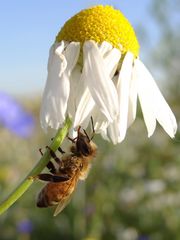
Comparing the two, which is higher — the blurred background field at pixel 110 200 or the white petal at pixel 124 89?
the white petal at pixel 124 89

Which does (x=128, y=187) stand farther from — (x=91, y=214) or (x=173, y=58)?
(x=173, y=58)

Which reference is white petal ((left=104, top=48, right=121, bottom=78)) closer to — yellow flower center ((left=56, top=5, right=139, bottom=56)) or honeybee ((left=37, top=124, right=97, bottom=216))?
yellow flower center ((left=56, top=5, right=139, bottom=56))

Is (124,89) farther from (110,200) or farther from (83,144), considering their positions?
(110,200)

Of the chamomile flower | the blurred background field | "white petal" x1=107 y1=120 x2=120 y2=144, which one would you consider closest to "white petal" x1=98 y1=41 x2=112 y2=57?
the chamomile flower

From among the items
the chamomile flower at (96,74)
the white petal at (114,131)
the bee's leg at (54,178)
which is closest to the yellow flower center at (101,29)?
the chamomile flower at (96,74)

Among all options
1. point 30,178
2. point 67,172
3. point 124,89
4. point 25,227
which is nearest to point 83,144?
point 67,172

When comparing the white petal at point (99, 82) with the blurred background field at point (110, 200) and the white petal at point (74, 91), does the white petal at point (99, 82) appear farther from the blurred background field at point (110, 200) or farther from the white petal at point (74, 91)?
the blurred background field at point (110, 200)

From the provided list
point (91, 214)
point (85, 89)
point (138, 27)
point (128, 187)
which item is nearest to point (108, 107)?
point (85, 89)
